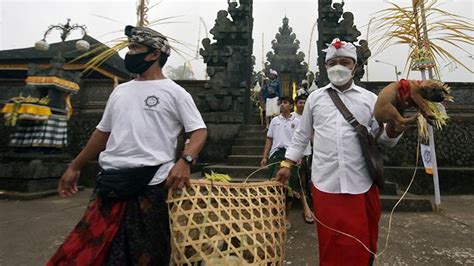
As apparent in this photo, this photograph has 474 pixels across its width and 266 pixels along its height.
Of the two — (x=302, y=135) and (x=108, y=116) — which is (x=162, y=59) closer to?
(x=108, y=116)

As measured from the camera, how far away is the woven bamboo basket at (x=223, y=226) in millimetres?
1580

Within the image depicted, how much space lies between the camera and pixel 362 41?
8938mm

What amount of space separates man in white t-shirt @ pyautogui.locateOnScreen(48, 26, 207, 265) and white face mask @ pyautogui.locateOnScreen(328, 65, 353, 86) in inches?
43.9

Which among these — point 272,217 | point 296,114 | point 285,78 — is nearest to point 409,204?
point 296,114

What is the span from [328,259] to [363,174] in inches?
25.2

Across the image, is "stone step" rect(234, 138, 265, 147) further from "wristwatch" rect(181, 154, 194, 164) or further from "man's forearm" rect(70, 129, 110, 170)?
"wristwatch" rect(181, 154, 194, 164)

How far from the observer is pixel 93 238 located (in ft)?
5.49

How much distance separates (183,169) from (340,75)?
4.58ft

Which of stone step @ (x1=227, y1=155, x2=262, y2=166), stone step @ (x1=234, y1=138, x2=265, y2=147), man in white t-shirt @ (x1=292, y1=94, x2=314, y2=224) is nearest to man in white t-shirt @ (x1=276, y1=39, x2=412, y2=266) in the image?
man in white t-shirt @ (x1=292, y1=94, x2=314, y2=224)

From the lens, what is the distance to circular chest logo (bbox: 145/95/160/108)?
1815mm

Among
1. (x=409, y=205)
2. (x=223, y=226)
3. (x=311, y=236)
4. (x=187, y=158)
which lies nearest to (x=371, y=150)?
(x=223, y=226)

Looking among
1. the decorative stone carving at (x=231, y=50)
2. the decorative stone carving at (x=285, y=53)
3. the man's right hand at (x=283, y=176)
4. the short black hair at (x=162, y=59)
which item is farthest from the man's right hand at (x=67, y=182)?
the decorative stone carving at (x=285, y=53)

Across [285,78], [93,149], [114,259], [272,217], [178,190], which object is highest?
[285,78]

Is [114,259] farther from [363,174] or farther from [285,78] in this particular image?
[285,78]
